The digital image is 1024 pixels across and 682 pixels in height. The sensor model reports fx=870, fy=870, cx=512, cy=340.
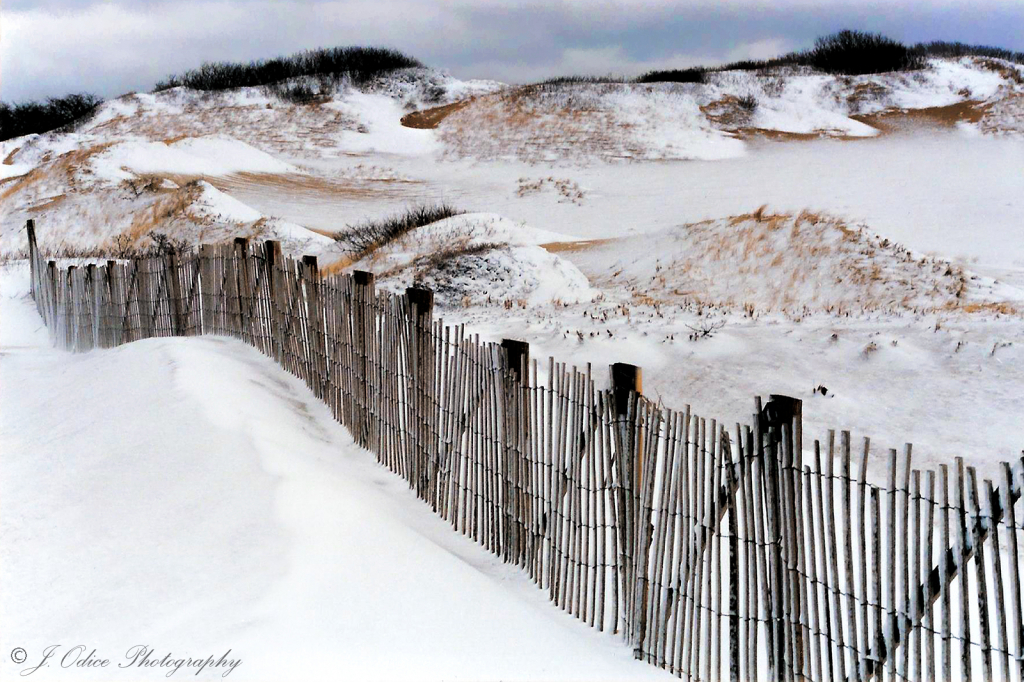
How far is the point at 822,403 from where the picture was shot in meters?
7.90

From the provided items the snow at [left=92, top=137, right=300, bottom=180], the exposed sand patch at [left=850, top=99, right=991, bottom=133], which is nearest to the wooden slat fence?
the snow at [left=92, top=137, right=300, bottom=180]

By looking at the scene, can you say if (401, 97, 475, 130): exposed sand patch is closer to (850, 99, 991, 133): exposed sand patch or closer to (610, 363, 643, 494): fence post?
(850, 99, 991, 133): exposed sand patch

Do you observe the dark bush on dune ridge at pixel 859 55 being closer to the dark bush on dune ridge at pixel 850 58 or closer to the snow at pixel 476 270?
the dark bush on dune ridge at pixel 850 58

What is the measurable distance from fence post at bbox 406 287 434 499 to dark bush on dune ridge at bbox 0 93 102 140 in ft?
150

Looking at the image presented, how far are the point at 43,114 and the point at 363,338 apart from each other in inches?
1886

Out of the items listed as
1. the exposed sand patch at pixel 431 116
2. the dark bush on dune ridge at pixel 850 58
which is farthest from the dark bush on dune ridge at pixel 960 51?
the exposed sand patch at pixel 431 116

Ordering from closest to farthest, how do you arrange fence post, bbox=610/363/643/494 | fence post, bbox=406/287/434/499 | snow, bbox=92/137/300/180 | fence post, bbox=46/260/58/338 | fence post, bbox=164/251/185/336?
1. fence post, bbox=610/363/643/494
2. fence post, bbox=406/287/434/499
3. fence post, bbox=164/251/185/336
4. fence post, bbox=46/260/58/338
5. snow, bbox=92/137/300/180

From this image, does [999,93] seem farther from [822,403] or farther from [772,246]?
[822,403]

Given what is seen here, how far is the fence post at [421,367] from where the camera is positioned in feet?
17.8

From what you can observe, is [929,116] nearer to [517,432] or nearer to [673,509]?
[517,432]

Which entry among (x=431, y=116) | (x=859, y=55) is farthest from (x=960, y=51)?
(x=431, y=116)

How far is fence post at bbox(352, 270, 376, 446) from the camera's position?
612cm

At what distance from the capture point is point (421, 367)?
5465mm

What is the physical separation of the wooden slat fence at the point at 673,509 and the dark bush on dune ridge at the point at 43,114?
147 ft
